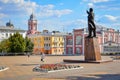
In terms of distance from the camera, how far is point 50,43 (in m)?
108

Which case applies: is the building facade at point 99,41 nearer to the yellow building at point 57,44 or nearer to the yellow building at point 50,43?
the yellow building at point 57,44

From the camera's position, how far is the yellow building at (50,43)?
108 metres

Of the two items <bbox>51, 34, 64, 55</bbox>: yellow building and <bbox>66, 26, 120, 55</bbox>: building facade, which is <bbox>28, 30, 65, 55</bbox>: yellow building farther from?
<bbox>66, 26, 120, 55</bbox>: building facade

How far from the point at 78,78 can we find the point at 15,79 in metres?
4.53

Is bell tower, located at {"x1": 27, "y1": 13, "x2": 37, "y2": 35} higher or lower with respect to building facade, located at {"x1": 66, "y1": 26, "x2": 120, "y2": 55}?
higher

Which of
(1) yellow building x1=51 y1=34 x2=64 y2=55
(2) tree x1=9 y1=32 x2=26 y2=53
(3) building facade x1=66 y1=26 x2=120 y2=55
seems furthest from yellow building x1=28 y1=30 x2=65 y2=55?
(2) tree x1=9 y1=32 x2=26 y2=53

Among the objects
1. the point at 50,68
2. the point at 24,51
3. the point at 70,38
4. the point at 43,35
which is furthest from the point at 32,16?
the point at 50,68

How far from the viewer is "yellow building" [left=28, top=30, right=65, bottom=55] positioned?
4269 inches

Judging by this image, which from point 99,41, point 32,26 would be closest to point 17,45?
point 99,41

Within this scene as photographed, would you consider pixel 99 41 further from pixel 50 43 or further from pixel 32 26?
pixel 32 26

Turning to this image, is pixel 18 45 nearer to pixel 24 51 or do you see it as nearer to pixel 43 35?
pixel 24 51

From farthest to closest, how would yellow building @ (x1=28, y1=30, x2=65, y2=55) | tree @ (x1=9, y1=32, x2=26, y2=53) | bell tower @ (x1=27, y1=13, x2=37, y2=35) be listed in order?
1. bell tower @ (x1=27, y1=13, x2=37, y2=35)
2. yellow building @ (x1=28, y1=30, x2=65, y2=55)
3. tree @ (x1=9, y1=32, x2=26, y2=53)

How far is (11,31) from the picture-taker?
100m

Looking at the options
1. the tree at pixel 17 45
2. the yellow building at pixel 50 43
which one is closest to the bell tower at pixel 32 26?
the yellow building at pixel 50 43
